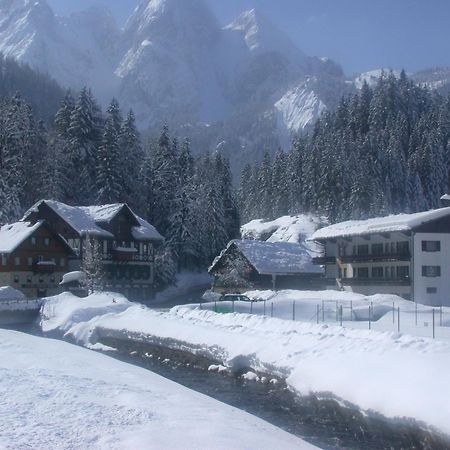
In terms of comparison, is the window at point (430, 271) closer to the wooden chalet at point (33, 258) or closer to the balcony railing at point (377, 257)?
the balcony railing at point (377, 257)

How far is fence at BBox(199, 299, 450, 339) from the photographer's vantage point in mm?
42875

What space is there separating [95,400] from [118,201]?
75322mm

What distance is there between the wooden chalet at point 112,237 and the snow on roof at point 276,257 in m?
11.4

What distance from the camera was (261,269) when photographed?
79625 mm

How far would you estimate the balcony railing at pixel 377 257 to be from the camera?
210 feet

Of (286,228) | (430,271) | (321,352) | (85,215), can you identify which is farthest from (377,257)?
(286,228)

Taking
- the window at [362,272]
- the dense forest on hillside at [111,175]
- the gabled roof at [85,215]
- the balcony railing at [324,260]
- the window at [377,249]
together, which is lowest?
the window at [362,272]

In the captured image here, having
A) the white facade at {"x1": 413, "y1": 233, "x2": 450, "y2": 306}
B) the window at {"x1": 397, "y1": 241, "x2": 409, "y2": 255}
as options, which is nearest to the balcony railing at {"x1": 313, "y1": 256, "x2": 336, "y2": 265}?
the window at {"x1": 397, "y1": 241, "x2": 409, "y2": 255}

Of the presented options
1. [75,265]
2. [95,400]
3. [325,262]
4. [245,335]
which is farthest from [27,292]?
[95,400]

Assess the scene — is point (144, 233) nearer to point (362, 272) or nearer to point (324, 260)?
point (324, 260)

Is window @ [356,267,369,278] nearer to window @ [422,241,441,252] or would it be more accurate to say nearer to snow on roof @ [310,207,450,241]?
snow on roof @ [310,207,450,241]

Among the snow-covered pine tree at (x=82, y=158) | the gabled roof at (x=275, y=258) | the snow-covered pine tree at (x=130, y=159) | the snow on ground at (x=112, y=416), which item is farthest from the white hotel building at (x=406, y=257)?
the snow on ground at (x=112, y=416)

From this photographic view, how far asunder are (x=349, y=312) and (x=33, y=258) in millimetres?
40176

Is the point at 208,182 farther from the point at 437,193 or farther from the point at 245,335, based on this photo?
the point at 245,335
